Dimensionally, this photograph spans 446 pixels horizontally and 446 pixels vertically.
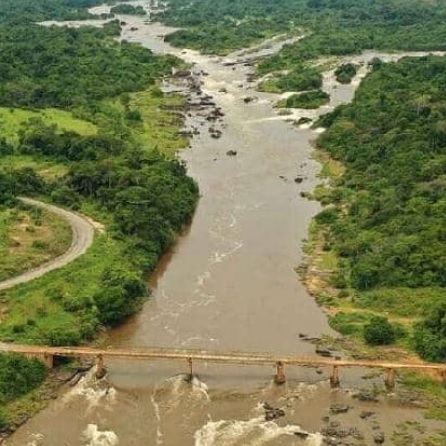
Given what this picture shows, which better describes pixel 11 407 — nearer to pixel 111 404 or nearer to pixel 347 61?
pixel 111 404

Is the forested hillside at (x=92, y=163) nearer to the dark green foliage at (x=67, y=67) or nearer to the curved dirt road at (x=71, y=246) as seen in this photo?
the dark green foliage at (x=67, y=67)

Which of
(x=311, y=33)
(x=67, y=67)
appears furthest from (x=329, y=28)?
(x=67, y=67)

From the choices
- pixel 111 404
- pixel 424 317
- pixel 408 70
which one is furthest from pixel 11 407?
pixel 408 70

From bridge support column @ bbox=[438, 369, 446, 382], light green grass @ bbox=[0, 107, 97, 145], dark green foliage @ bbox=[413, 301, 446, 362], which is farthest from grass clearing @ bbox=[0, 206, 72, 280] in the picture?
bridge support column @ bbox=[438, 369, 446, 382]

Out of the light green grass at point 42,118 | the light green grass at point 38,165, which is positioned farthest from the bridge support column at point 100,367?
the light green grass at point 42,118

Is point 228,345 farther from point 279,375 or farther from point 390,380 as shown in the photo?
point 390,380

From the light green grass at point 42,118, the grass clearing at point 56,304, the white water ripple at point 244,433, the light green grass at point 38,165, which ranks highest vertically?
the light green grass at point 42,118
